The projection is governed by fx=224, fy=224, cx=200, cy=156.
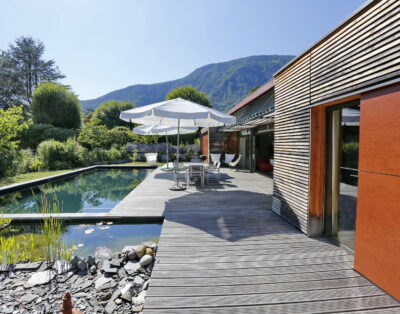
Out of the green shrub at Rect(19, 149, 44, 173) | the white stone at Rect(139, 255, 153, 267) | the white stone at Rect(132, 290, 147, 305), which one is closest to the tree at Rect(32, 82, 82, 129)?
the green shrub at Rect(19, 149, 44, 173)

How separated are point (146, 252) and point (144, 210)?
5.64 ft

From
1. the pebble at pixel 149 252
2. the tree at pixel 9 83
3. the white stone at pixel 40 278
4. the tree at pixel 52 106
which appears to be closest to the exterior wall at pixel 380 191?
the pebble at pixel 149 252

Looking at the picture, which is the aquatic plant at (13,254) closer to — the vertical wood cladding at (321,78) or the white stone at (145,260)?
the white stone at (145,260)

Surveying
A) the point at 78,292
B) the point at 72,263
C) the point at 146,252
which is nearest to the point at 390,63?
the point at 146,252

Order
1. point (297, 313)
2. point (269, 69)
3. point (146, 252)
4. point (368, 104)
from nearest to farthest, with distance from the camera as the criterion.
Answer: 1. point (297, 313)
2. point (368, 104)
3. point (146, 252)
4. point (269, 69)

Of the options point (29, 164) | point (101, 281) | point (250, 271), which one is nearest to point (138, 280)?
point (101, 281)

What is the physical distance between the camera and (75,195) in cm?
759

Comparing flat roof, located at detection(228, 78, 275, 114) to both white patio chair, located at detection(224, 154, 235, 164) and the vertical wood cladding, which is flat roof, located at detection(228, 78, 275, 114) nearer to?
the vertical wood cladding

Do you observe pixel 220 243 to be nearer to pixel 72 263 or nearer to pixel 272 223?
pixel 272 223

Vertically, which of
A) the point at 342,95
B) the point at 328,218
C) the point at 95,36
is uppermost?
the point at 95,36

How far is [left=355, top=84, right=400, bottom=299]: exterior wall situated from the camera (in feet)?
6.56

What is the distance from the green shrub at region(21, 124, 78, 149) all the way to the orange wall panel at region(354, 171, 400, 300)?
65.0 feet

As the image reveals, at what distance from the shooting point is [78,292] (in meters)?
2.41

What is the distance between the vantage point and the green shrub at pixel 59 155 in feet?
43.0
